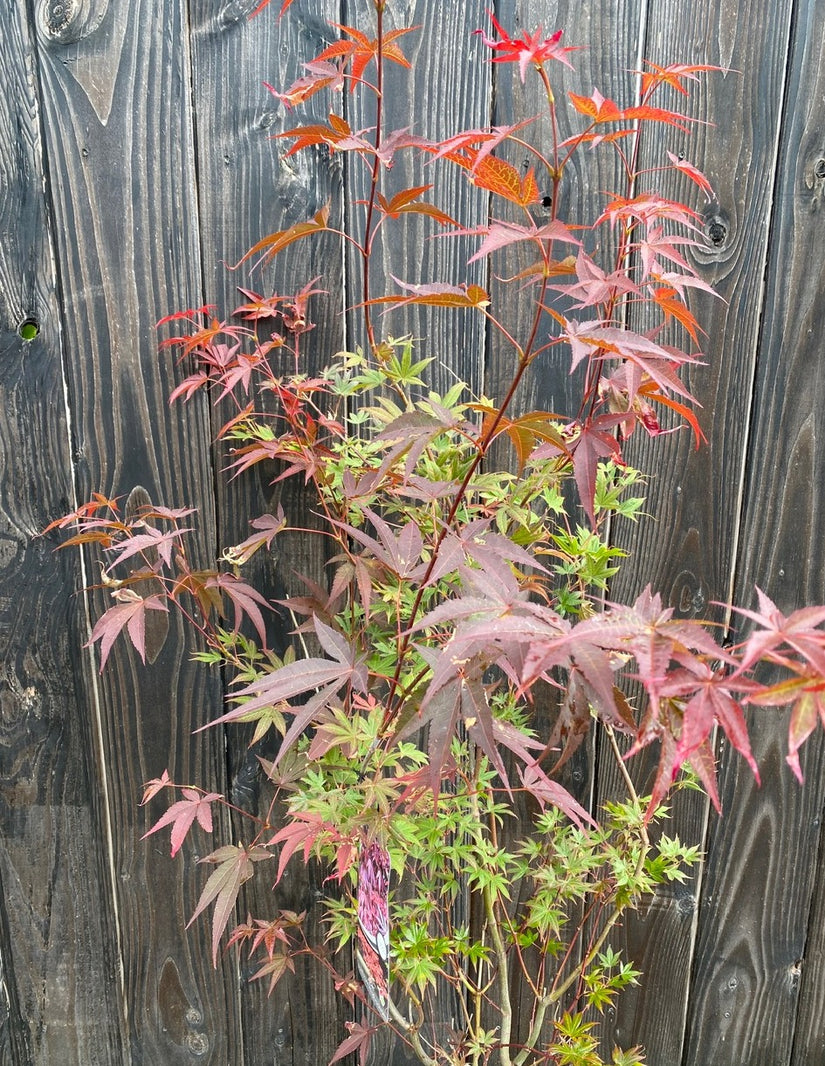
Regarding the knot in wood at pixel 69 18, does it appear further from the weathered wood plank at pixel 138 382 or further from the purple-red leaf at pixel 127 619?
the purple-red leaf at pixel 127 619

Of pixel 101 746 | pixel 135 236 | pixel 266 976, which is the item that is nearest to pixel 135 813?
pixel 101 746

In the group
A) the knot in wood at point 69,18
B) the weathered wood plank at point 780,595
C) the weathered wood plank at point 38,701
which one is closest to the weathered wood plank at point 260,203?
the knot in wood at point 69,18

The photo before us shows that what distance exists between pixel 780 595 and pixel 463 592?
0.75 metres

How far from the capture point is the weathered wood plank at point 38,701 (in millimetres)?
1129

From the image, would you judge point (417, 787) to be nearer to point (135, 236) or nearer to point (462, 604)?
point (462, 604)

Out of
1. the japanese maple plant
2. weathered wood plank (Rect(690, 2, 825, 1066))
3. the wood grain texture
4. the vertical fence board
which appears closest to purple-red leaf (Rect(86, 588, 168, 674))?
the japanese maple plant

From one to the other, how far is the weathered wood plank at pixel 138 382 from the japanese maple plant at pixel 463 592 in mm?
74

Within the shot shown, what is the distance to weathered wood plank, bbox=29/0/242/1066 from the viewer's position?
109 cm

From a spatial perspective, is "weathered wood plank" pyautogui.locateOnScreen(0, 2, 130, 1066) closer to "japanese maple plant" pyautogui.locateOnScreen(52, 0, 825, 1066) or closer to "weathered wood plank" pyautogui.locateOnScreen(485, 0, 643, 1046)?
"japanese maple plant" pyautogui.locateOnScreen(52, 0, 825, 1066)

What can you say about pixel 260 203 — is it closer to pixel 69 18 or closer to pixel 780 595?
pixel 69 18

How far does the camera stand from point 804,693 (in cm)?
47

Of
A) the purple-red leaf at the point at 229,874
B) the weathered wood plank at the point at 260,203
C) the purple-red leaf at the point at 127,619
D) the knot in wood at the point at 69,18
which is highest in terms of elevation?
the knot in wood at the point at 69,18

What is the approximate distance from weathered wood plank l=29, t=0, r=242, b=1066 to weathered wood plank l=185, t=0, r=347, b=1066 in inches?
1.2

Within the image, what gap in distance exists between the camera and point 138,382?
117 centimetres
